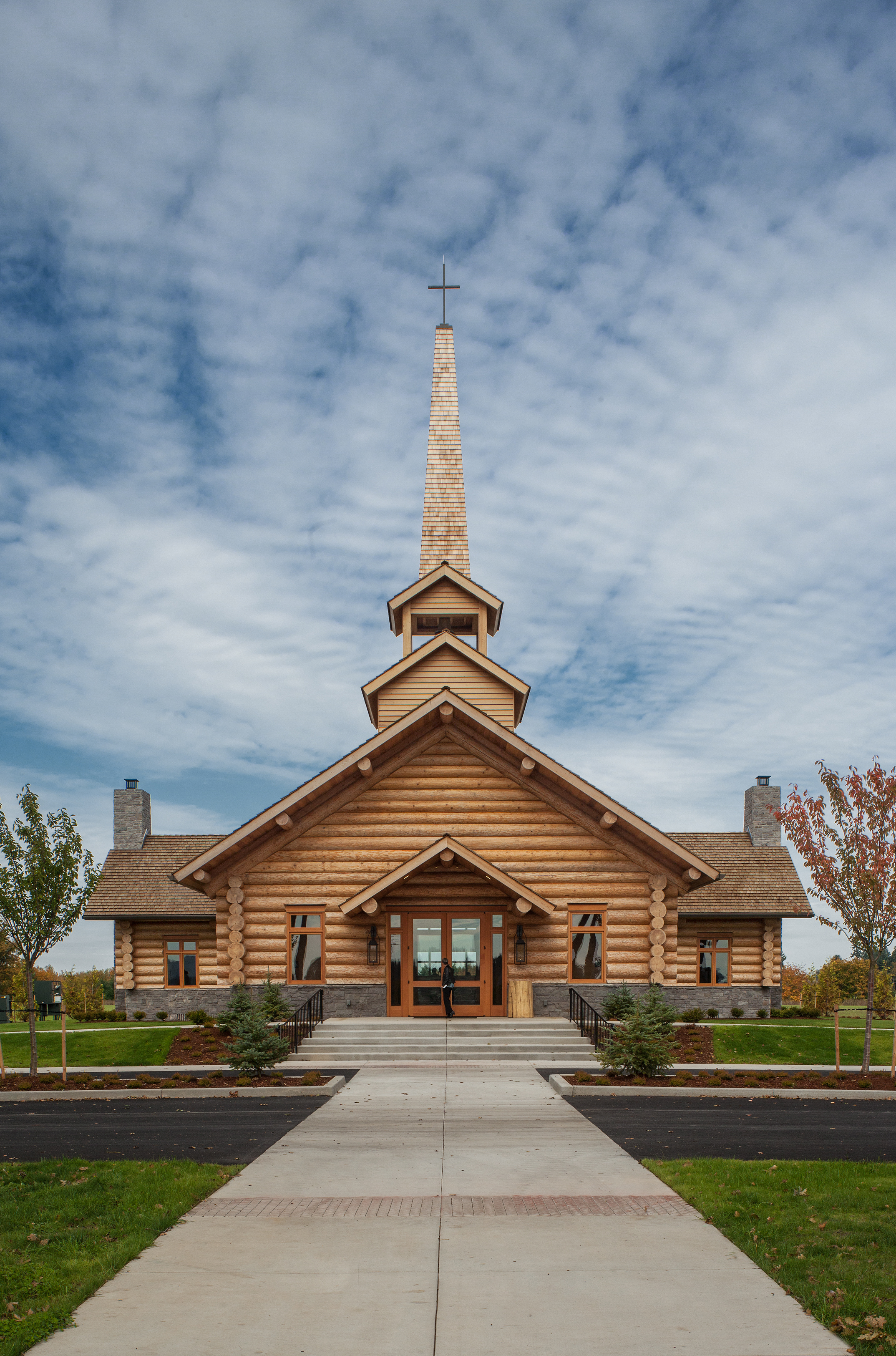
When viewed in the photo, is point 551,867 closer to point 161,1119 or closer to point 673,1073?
point 673,1073

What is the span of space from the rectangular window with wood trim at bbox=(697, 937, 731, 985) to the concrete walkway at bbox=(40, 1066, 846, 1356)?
24596mm

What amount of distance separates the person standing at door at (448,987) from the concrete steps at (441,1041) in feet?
2.05

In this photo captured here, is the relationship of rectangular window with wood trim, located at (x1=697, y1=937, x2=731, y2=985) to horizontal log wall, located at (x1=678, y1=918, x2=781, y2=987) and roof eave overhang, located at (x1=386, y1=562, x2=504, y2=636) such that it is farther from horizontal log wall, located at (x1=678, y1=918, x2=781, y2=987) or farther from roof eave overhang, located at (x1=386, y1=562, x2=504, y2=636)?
roof eave overhang, located at (x1=386, y1=562, x2=504, y2=636)

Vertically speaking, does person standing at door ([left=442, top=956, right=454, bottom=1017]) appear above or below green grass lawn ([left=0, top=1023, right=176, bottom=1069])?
above

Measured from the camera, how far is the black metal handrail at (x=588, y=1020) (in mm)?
20094

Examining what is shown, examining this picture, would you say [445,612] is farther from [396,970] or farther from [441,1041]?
[441,1041]

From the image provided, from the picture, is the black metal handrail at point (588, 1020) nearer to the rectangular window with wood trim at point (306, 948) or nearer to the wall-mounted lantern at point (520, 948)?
the wall-mounted lantern at point (520, 948)

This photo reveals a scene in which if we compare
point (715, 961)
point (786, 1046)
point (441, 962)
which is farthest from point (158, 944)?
point (786, 1046)

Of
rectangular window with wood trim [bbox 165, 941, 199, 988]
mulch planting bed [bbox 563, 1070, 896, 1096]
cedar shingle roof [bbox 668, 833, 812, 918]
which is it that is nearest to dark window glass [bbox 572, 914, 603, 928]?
mulch planting bed [bbox 563, 1070, 896, 1096]

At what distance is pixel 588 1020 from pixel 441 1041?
4027 millimetres

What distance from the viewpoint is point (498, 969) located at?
22.9 metres

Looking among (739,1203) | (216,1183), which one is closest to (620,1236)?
(739,1203)

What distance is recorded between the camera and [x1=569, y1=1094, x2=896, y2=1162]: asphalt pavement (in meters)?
11.4

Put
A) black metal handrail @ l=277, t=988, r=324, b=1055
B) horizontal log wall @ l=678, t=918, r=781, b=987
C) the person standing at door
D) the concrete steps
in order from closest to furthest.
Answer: the concrete steps < black metal handrail @ l=277, t=988, r=324, b=1055 < the person standing at door < horizontal log wall @ l=678, t=918, r=781, b=987
